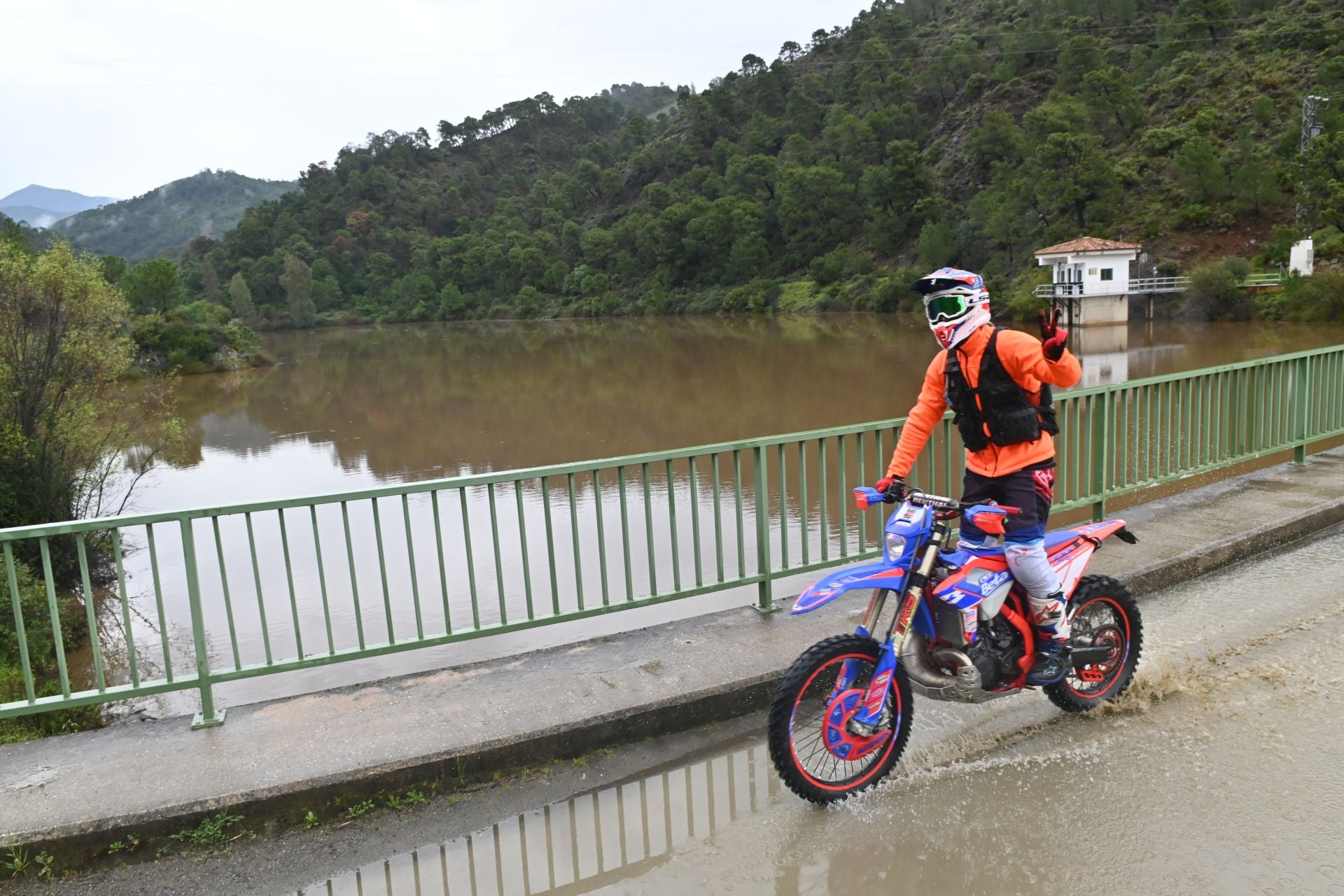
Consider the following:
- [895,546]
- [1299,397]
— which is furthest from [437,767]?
[1299,397]

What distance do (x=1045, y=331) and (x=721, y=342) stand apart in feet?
129

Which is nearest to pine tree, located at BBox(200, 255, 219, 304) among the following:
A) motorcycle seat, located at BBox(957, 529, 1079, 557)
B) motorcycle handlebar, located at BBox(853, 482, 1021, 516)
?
motorcycle handlebar, located at BBox(853, 482, 1021, 516)

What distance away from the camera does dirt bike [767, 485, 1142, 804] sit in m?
3.27

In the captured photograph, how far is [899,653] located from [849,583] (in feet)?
1.16

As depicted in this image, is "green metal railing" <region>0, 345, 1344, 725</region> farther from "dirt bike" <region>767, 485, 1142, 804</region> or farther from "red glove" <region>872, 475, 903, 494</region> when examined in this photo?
"dirt bike" <region>767, 485, 1142, 804</region>

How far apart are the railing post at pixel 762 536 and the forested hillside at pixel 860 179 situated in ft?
135

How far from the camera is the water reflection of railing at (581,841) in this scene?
311cm

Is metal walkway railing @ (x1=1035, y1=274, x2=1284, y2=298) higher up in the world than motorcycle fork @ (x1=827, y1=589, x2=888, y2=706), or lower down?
higher up

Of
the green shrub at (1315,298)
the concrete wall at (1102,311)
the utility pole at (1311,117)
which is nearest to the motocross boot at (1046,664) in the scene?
the green shrub at (1315,298)

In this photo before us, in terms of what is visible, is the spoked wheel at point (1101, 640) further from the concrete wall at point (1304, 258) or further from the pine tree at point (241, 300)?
the pine tree at point (241, 300)

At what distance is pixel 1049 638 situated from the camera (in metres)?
3.66

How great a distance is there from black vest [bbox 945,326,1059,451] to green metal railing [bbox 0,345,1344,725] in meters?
1.06

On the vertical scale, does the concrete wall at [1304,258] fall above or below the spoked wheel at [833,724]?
above

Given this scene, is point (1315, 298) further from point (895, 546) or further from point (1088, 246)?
point (895, 546)
